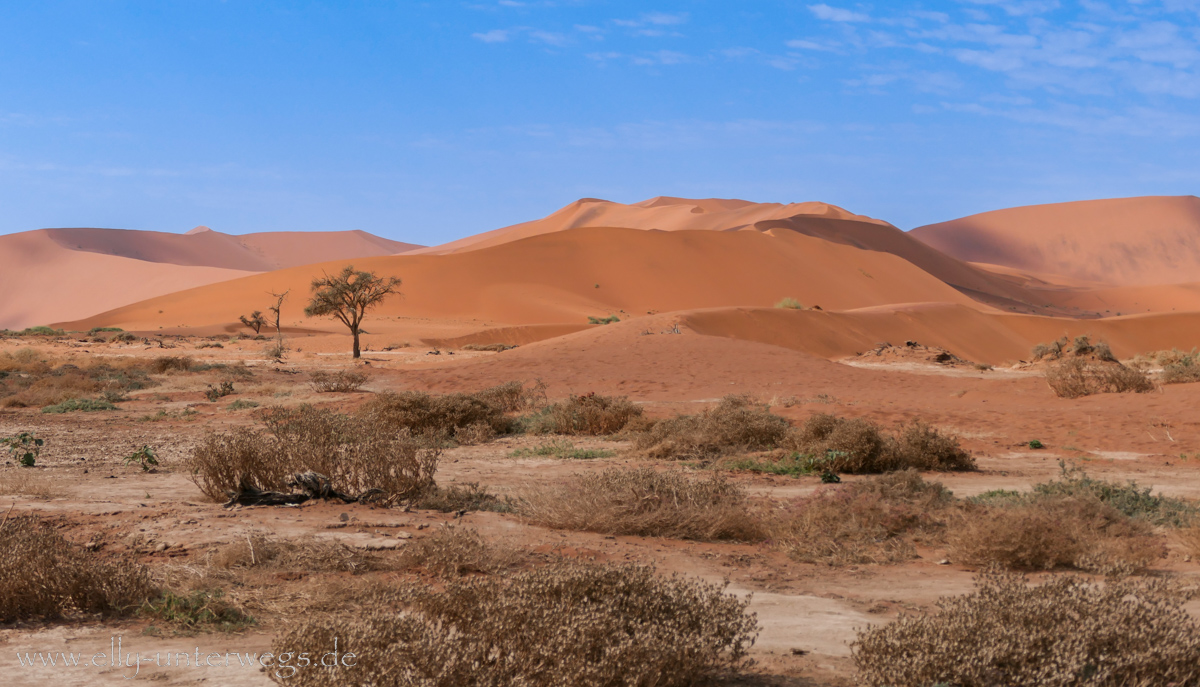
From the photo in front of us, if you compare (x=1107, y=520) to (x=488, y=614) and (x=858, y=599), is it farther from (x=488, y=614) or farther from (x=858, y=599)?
(x=488, y=614)

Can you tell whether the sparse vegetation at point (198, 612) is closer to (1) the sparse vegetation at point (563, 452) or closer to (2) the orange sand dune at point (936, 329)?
(1) the sparse vegetation at point (563, 452)

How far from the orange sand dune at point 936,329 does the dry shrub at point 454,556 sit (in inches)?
1079

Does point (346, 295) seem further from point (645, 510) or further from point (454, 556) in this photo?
point (454, 556)

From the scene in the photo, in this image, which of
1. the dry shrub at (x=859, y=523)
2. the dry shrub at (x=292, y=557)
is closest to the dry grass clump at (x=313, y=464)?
the dry shrub at (x=292, y=557)

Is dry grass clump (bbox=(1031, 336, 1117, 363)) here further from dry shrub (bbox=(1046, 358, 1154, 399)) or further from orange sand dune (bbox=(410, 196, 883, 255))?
orange sand dune (bbox=(410, 196, 883, 255))

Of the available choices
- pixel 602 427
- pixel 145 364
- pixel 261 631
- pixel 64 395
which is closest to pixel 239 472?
pixel 261 631

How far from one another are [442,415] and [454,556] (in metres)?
8.54

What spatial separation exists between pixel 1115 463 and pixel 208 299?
233 ft

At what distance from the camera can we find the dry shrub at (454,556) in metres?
5.23

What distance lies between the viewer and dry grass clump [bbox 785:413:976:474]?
33.8ft

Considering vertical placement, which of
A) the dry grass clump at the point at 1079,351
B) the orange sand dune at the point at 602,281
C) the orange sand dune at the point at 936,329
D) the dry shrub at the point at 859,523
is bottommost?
the dry shrub at the point at 859,523

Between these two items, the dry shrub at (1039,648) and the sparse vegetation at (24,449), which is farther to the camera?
the sparse vegetation at (24,449)

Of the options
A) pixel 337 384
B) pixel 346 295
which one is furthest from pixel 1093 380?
pixel 346 295

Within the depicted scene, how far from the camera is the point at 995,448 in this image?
1294 centimetres
